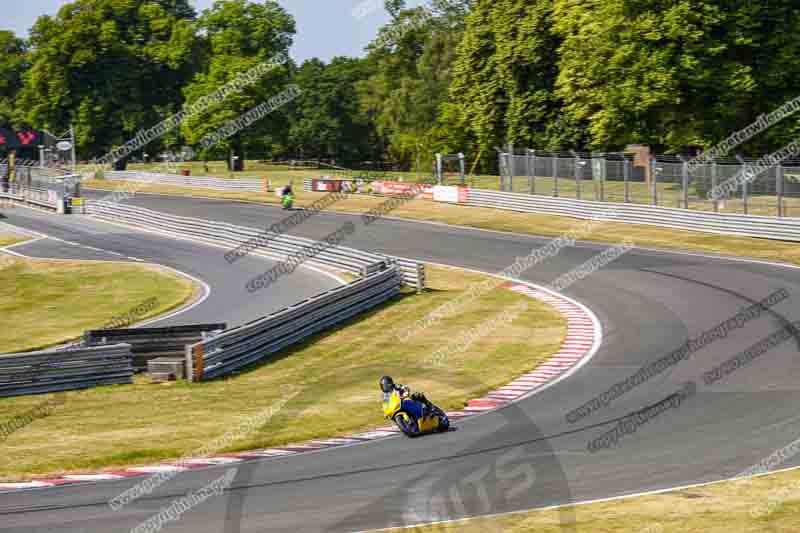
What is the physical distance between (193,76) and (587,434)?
95607mm

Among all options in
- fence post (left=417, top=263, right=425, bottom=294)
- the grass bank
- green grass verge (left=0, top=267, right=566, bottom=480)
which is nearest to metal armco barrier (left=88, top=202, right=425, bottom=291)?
fence post (left=417, top=263, right=425, bottom=294)

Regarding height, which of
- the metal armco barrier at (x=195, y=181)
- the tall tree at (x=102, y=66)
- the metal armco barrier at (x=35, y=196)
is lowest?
the metal armco barrier at (x=35, y=196)

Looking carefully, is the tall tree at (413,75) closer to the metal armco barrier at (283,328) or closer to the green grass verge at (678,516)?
the metal armco barrier at (283,328)

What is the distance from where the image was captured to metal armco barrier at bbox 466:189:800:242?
37844mm

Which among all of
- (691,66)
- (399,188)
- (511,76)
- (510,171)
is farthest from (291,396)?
(511,76)

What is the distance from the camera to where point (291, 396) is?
65.5 ft

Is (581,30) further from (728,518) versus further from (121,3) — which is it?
(121,3)

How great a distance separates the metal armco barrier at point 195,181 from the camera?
68.9 m

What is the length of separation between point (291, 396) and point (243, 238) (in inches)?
988

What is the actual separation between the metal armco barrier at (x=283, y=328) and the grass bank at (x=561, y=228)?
12192 millimetres

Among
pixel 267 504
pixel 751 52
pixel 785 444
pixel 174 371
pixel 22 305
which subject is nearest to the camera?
pixel 267 504

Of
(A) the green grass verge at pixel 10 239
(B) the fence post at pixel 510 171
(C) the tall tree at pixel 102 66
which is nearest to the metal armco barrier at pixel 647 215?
(B) the fence post at pixel 510 171

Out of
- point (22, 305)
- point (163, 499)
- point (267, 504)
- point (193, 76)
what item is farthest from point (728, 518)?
point (193, 76)

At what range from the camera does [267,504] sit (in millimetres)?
12758
